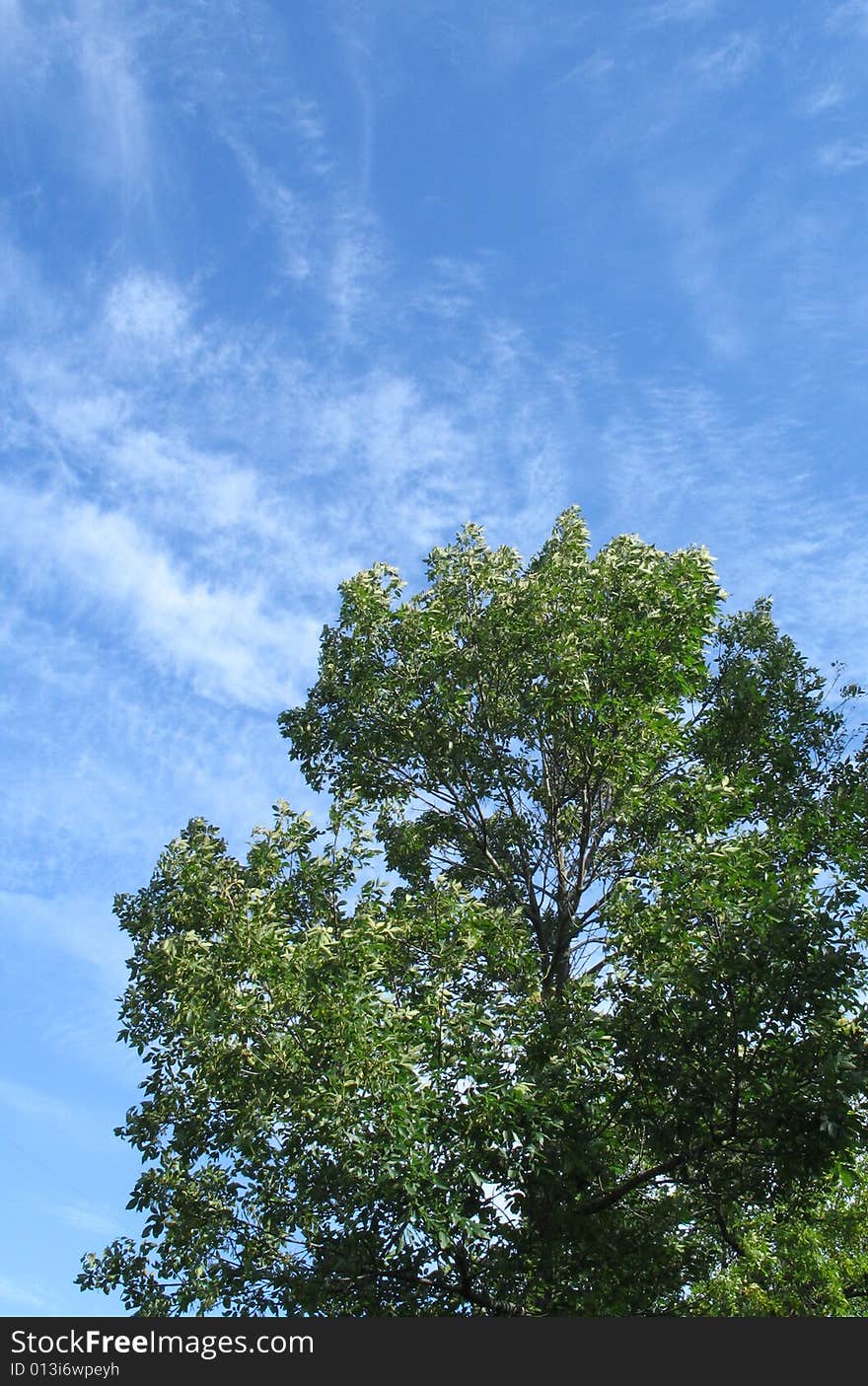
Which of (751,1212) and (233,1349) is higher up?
(751,1212)

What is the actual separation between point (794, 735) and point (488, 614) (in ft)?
19.8

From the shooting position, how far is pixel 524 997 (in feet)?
48.1

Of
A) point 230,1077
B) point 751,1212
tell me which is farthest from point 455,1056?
point 751,1212

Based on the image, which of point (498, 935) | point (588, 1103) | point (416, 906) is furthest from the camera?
point (416, 906)

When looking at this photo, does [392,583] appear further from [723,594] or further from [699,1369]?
[699,1369]

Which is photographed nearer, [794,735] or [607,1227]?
[607,1227]

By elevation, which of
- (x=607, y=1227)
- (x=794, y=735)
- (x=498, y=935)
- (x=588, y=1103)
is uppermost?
(x=794, y=735)

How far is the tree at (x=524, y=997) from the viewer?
1264 cm

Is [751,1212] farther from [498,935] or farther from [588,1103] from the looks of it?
[498,935]

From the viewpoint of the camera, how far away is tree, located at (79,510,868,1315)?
12.6 metres

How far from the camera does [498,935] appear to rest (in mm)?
15109

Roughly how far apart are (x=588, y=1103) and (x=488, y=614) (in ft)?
25.1

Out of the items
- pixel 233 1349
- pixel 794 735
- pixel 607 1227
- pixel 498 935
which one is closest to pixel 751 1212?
pixel 607 1227

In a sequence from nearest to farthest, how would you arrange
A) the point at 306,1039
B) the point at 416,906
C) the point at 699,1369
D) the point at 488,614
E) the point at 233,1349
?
the point at 699,1369 < the point at 233,1349 < the point at 306,1039 < the point at 416,906 < the point at 488,614
